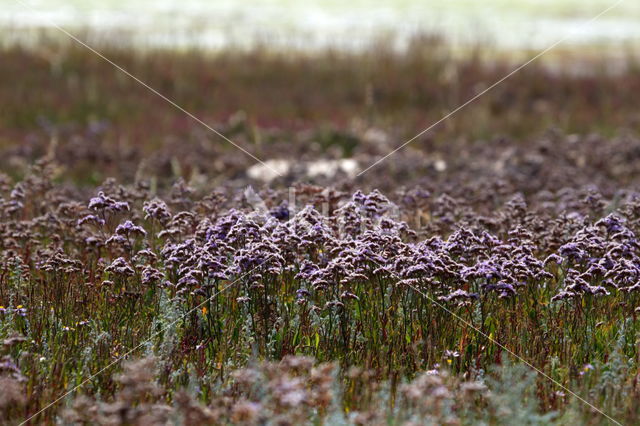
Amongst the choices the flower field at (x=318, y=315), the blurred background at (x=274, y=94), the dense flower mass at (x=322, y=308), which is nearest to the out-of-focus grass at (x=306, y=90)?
the blurred background at (x=274, y=94)

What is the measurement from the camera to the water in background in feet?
76.9

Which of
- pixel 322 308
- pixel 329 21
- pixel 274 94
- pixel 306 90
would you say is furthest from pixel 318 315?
pixel 329 21

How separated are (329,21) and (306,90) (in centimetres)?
1108

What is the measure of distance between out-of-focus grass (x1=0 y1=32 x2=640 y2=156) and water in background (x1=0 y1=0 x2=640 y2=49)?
1709 mm

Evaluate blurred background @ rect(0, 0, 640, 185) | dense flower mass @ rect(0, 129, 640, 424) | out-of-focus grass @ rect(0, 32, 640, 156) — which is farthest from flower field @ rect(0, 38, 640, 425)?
out-of-focus grass @ rect(0, 32, 640, 156)

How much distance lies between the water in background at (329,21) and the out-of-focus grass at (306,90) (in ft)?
5.61

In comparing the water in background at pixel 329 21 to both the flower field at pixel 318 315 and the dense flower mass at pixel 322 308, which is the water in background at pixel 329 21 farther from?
the dense flower mass at pixel 322 308

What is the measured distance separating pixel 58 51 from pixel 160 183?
9361 mm

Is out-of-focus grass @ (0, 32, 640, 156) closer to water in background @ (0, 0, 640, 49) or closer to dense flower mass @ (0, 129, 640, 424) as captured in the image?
water in background @ (0, 0, 640, 49)

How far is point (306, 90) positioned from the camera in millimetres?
19969

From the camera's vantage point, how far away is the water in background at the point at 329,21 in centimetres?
2345

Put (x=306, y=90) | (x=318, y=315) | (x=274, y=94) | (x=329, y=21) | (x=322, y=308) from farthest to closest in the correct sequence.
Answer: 1. (x=329, y=21)
2. (x=306, y=90)
3. (x=274, y=94)
4. (x=318, y=315)
5. (x=322, y=308)

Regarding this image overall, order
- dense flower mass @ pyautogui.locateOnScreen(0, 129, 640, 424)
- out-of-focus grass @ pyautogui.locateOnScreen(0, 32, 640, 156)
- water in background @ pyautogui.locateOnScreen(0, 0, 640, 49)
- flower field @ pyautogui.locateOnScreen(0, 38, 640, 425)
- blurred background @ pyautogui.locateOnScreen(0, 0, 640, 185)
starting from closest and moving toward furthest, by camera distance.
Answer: flower field @ pyautogui.locateOnScreen(0, 38, 640, 425)
dense flower mass @ pyautogui.locateOnScreen(0, 129, 640, 424)
blurred background @ pyautogui.locateOnScreen(0, 0, 640, 185)
out-of-focus grass @ pyautogui.locateOnScreen(0, 32, 640, 156)
water in background @ pyautogui.locateOnScreen(0, 0, 640, 49)

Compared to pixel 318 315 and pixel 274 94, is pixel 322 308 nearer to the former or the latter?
pixel 318 315
